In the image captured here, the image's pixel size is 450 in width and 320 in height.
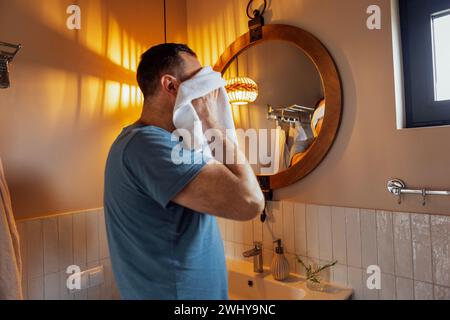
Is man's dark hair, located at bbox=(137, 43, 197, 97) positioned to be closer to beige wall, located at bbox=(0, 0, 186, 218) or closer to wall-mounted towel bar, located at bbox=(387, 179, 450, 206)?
beige wall, located at bbox=(0, 0, 186, 218)

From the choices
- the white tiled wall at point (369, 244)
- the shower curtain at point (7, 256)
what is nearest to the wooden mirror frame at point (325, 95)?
the white tiled wall at point (369, 244)

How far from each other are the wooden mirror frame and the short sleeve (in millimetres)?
592

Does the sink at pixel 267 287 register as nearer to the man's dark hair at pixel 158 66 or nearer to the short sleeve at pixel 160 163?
the short sleeve at pixel 160 163

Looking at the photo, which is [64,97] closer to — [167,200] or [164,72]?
[164,72]

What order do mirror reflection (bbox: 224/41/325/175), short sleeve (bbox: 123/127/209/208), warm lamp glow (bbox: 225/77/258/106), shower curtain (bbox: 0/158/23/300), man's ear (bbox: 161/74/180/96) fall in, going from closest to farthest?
short sleeve (bbox: 123/127/209/208)
man's ear (bbox: 161/74/180/96)
shower curtain (bbox: 0/158/23/300)
mirror reflection (bbox: 224/41/325/175)
warm lamp glow (bbox: 225/77/258/106)

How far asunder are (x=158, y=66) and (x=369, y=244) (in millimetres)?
881

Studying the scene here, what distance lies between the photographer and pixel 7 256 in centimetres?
85

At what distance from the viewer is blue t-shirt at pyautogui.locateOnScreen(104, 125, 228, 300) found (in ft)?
2.10

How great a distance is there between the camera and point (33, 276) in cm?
104

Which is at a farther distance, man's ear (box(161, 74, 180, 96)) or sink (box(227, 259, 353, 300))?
sink (box(227, 259, 353, 300))

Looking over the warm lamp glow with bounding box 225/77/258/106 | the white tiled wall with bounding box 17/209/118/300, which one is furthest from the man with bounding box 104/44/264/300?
the warm lamp glow with bounding box 225/77/258/106
